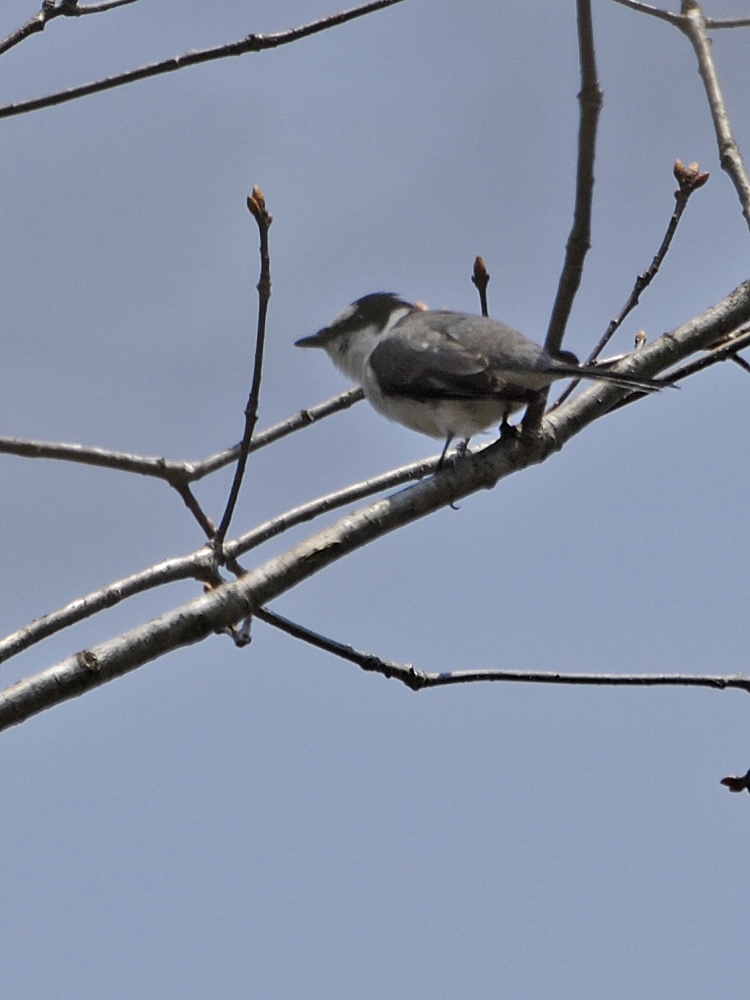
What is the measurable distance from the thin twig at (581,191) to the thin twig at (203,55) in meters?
0.56

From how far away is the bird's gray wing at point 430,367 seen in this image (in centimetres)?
468

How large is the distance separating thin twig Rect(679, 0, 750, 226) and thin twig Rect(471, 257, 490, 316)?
1060 mm

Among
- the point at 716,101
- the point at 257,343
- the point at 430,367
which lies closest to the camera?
the point at 257,343

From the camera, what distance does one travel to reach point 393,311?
6.44 meters

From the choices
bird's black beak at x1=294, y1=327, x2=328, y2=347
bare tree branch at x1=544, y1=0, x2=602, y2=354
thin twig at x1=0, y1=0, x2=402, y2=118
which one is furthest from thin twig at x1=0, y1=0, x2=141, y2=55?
bird's black beak at x1=294, y1=327, x2=328, y2=347

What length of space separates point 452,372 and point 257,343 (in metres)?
2.30

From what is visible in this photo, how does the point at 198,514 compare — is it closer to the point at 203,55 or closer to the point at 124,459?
the point at 124,459

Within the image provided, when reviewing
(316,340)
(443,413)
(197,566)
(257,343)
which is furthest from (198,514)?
(316,340)

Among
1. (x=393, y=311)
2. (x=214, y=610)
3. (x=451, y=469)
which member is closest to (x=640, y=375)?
(x=451, y=469)

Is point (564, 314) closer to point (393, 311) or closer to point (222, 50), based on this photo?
point (222, 50)

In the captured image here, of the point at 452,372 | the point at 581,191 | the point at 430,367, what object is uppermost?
the point at 430,367

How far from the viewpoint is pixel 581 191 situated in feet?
10.3

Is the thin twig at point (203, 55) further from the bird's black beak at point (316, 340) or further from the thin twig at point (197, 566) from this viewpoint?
the bird's black beak at point (316, 340)

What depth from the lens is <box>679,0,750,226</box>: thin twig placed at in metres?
3.36
